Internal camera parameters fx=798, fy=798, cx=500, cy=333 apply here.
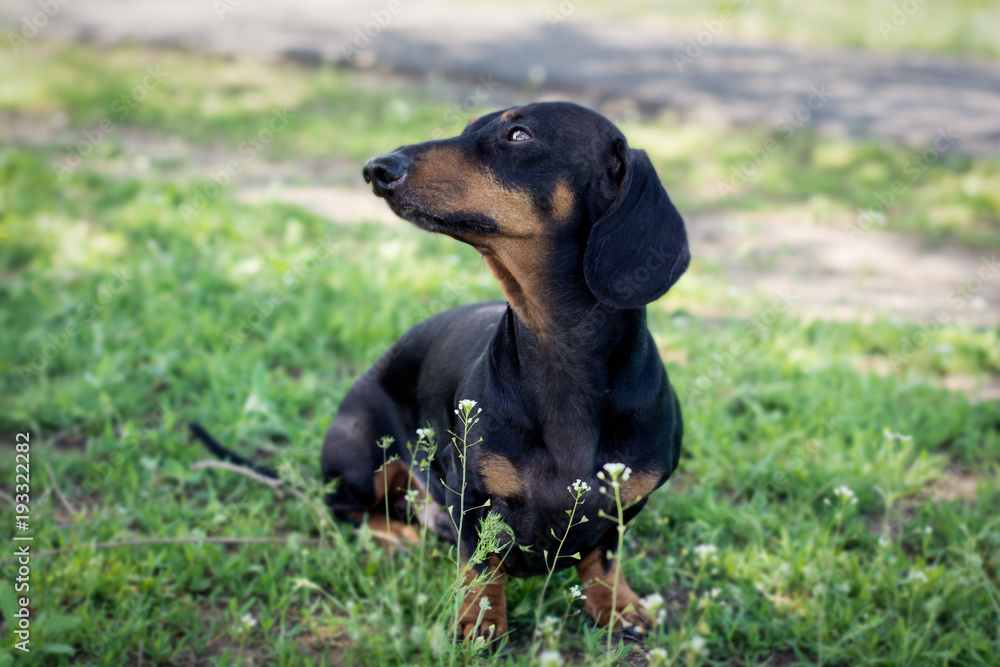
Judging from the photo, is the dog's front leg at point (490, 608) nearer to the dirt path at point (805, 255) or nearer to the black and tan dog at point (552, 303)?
the black and tan dog at point (552, 303)

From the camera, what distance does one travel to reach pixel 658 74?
29.4ft

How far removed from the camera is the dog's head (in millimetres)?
2193

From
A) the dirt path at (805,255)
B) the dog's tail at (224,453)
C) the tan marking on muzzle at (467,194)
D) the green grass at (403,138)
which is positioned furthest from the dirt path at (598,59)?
the tan marking on muzzle at (467,194)

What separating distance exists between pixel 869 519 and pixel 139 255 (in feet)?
14.6

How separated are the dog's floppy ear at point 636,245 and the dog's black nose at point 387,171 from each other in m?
0.55

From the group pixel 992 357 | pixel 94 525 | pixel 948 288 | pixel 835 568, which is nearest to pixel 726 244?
pixel 948 288

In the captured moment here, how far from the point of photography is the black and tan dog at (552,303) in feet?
7.25

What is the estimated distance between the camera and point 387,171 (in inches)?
86.4

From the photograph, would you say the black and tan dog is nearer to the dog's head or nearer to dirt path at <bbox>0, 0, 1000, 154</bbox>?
the dog's head

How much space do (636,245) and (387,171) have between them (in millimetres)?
715

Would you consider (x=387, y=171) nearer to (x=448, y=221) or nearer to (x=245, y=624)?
(x=448, y=221)

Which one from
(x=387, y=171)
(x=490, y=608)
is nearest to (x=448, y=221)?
(x=387, y=171)

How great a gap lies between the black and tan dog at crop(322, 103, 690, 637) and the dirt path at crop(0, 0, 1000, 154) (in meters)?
5.74

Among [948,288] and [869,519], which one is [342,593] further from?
[948,288]
